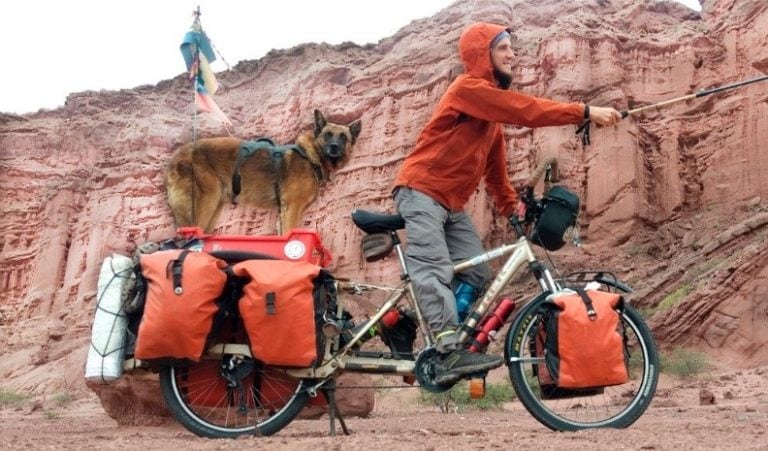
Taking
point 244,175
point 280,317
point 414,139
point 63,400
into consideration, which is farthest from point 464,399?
point 414,139

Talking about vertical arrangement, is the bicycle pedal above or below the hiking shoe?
below

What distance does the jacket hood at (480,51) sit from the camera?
4.12 metres

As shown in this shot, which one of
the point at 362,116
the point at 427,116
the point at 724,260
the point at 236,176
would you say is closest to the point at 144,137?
the point at 362,116

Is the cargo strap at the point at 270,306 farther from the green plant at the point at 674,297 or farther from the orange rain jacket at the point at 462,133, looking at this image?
the green plant at the point at 674,297

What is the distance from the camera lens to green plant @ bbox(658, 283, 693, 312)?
1386 cm

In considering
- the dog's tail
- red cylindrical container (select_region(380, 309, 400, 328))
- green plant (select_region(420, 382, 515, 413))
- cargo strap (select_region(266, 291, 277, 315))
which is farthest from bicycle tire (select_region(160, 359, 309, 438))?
the dog's tail

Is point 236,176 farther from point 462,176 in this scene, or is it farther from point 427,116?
point 427,116

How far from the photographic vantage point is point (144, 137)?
2922 cm

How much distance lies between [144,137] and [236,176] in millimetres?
17568

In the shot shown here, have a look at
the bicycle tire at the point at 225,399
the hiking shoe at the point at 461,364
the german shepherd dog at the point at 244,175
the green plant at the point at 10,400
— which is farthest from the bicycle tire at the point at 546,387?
the green plant at the point at 10,400

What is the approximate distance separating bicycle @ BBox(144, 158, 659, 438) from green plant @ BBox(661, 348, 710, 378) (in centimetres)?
813

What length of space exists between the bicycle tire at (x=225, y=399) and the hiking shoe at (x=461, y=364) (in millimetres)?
743

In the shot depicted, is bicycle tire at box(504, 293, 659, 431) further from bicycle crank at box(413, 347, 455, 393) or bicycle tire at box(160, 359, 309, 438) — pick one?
bicycle tire at box(160, 359, 309, 438)

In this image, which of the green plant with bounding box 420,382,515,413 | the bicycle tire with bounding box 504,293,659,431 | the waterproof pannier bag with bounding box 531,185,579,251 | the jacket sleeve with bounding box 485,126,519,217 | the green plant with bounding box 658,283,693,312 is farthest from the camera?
the green plant with bounding box 658,283,693,312
